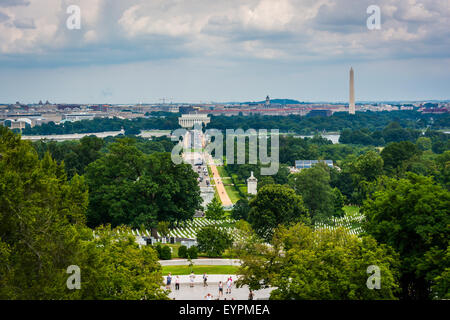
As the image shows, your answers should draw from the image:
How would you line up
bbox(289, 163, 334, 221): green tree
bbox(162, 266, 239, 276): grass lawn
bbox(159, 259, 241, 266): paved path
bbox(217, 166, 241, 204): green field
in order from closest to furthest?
bbox(162, 266, 239, 276): grass lawn → bbox(159, 259, 241, 266): paved path → bbox(289, 163, 334, 221): green tree → bbox(217, 166, 241, 204): green field

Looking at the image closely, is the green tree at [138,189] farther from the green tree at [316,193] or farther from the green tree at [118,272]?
the green tree at [118,272]

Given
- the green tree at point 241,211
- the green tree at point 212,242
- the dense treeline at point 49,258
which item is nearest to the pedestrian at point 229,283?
the dense treeline at point 49,258

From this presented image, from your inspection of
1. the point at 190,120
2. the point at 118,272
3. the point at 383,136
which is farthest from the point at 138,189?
A: the point at 190,120

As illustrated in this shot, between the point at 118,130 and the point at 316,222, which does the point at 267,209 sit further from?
the point at 118,130

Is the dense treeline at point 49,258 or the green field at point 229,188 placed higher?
the dense treeline at point 49,258

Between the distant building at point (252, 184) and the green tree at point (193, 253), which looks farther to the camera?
the distant building at point (252, 184)

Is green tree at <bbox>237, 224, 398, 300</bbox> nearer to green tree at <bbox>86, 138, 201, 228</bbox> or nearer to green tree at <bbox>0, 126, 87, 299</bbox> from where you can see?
green tree at <bbox>0, 126, 87, 299</bbox>

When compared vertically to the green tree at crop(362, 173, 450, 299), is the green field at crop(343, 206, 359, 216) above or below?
below

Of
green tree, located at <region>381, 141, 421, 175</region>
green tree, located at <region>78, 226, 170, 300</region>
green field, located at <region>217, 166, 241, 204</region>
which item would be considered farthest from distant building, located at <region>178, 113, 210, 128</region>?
green tree, located at <region>78, 226, 170, 300</region>
